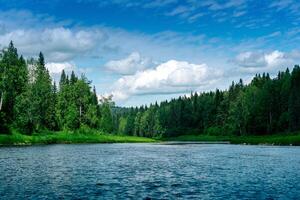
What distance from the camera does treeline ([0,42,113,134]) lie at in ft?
361

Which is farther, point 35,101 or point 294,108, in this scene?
point 294,108

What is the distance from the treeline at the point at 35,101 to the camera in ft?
361

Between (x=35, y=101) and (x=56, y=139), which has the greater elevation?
(x=35, y=101)

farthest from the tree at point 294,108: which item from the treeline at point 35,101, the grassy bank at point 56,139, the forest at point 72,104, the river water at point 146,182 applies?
the river water at point 146,182

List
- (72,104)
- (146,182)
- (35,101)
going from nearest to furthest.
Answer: (146,182), (35,101), (72,104)

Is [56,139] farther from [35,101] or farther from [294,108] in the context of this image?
[294,108]

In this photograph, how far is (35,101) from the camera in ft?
382

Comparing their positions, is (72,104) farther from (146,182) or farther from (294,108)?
(146,182)

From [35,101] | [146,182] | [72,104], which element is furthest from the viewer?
[72,104]

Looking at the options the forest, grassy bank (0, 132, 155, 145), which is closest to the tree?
the forest

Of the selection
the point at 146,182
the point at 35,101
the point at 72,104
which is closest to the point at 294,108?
the point at 72,104

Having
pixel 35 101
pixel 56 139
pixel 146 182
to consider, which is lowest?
pixel 146 182

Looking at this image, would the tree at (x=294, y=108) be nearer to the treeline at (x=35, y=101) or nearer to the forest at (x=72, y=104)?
the forest at (x=72, y=104)

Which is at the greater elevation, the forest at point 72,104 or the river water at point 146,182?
the forest at point 72,104
